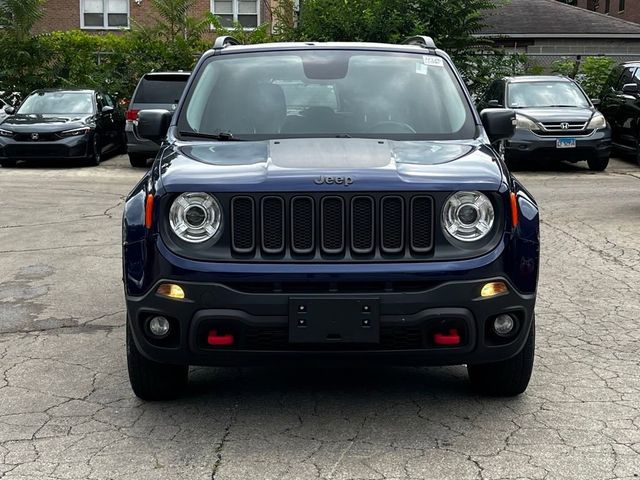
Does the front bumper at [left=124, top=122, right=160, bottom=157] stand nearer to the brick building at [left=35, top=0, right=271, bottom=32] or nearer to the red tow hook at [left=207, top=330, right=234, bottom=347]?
the red tow hook at [left=207, top=330, right=234, bottom=347]

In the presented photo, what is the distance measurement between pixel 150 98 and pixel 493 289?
1573cm

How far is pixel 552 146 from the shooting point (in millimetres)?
17203

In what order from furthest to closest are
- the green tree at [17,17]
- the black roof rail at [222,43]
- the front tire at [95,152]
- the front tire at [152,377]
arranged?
the green tree at [17,17], the front tire at [95,152], the black roof rail at [222,43], the front tire at [152,377]

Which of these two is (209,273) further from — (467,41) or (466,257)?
(467,41)

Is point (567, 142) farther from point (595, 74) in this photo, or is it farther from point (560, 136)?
point (595, 74)

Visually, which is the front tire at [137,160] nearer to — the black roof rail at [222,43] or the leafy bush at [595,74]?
the leafy bush at [595,74]

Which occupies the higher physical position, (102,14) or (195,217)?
(195,217)

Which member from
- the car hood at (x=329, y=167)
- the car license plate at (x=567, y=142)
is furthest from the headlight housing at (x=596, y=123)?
the car hood at (x=329, y=167)

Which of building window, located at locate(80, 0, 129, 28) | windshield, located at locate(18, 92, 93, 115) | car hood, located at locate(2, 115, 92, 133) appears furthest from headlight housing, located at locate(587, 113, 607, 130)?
building window, located at locate(80, 0, 129, 28)

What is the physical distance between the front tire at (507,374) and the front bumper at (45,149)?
15.0 m

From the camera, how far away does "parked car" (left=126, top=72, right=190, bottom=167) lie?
18.8m

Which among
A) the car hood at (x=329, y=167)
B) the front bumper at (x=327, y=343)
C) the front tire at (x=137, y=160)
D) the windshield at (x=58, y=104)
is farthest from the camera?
the windshield at (x=58, y=104)

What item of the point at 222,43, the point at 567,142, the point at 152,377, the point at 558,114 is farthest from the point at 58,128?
the point at 152,377

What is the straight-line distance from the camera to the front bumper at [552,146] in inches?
678
